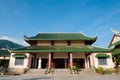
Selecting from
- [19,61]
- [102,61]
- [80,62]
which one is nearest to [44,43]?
[19,61]

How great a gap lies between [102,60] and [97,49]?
67.6 inches

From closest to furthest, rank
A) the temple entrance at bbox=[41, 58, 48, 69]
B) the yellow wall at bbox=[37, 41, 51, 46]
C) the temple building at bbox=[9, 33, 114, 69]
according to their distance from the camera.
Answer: the temple building at bbox=[9, 33, 114, 69], the temple entrance at bbox=[41, 58, 48, 69], the yellow wall at bbox=[37, 41, 51, 46]

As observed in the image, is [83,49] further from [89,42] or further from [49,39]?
[49,39]

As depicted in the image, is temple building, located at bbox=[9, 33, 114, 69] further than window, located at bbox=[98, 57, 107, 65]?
Yes

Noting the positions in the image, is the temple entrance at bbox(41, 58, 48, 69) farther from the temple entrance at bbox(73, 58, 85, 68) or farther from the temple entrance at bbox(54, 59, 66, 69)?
the temple entrance at bbox(73, 58, 85, 68)

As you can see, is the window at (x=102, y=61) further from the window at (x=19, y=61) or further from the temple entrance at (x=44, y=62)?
the window at (x=19, y=61)

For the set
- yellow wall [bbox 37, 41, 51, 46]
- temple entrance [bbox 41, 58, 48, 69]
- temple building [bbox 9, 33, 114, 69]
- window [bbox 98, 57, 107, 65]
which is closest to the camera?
window [bbox 98, 57, 107, 65]

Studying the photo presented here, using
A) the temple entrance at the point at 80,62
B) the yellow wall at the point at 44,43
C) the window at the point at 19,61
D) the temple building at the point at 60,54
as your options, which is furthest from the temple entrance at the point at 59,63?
the window at the point at 19,61

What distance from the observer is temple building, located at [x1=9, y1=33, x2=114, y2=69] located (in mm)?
19281

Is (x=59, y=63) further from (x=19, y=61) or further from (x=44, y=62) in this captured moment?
(x=19, y=61)

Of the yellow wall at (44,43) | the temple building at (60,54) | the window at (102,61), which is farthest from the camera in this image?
the yellow wall at (44,43)

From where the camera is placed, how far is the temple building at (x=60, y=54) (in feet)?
63.3

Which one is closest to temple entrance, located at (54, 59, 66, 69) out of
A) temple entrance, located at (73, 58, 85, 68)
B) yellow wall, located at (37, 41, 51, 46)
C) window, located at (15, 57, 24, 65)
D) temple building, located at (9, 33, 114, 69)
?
temple building, located at (9, 33, 114, 69)

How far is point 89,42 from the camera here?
22.9m
